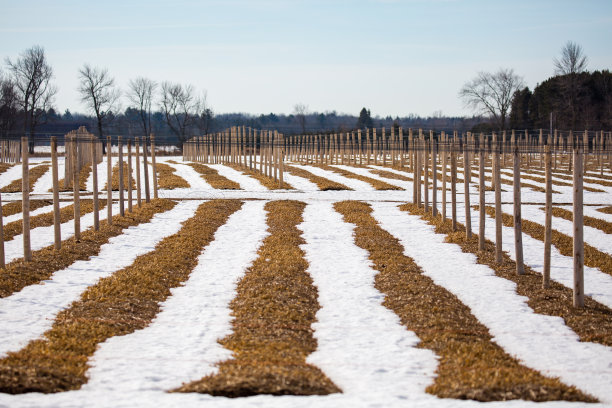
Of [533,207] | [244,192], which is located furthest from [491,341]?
[244,192]

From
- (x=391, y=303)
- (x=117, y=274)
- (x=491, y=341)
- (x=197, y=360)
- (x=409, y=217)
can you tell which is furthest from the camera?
(x=409, y=217)

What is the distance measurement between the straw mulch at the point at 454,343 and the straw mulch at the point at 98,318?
4.57 meters

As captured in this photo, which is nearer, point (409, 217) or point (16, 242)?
point (16, 242)

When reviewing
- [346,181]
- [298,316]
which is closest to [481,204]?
[298,316]

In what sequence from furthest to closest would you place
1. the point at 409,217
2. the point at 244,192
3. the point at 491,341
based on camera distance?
the point at 244,192, the point at 409,217, the point at 491,341

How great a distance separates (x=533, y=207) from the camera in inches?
1111

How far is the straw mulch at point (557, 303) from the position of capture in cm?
1109

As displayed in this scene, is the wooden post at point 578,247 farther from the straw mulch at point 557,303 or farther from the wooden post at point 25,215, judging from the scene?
the wooden post at point 25,215

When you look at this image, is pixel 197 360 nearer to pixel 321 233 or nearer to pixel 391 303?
pixel 391 303

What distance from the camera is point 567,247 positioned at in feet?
60.5

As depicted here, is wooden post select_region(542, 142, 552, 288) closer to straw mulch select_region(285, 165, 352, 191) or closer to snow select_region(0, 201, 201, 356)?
snow select_region(0, 201, 201, 356)

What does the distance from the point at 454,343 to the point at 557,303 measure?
11.8 feet

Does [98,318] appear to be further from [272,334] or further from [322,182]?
[322,182]

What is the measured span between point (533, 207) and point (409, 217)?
6.65 m
